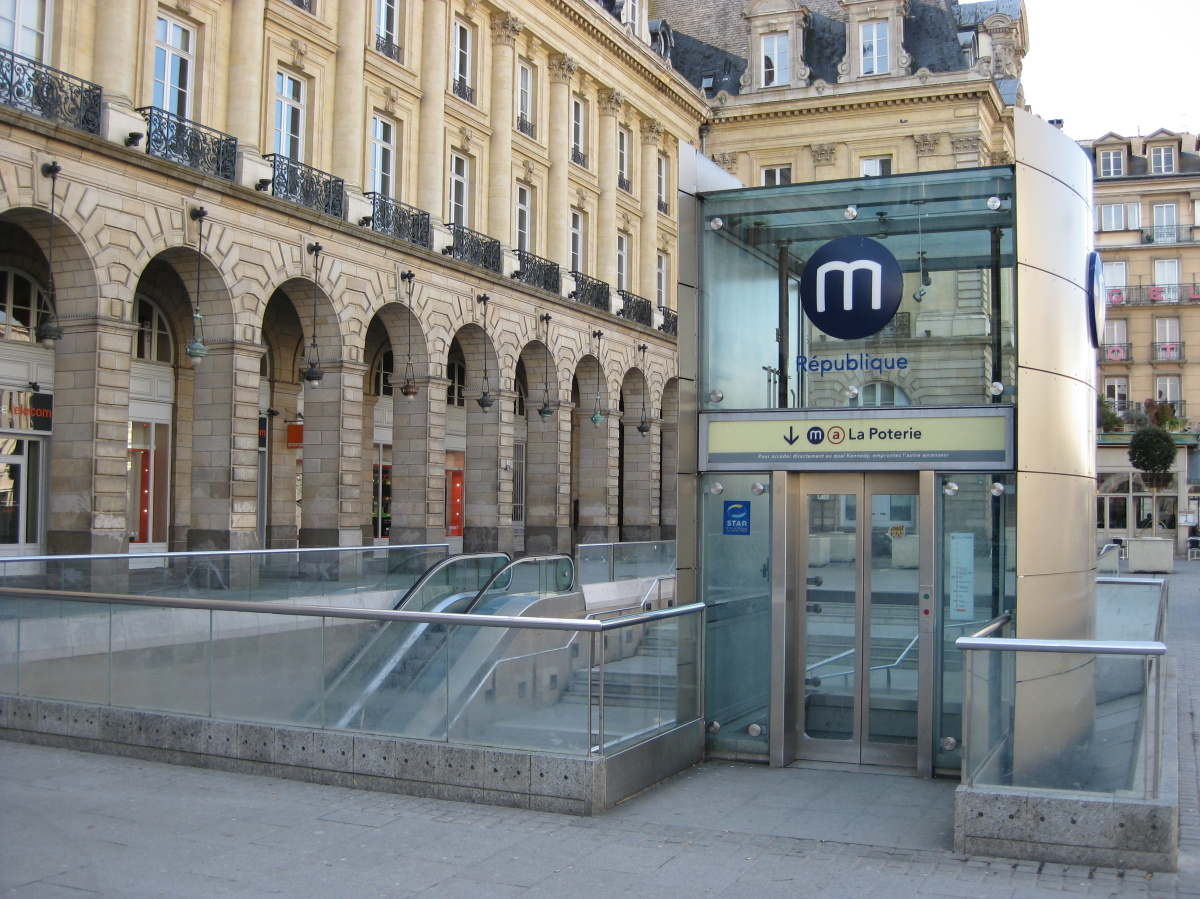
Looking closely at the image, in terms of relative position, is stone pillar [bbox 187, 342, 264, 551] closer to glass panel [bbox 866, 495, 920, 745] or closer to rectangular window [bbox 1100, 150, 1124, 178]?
glass panel [bbox 866, 495, 920, 745]

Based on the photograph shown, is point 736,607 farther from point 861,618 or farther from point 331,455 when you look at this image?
point 331,455

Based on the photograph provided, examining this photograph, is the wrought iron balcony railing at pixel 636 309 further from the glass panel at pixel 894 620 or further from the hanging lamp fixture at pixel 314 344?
the glass panel at pixel 894 620

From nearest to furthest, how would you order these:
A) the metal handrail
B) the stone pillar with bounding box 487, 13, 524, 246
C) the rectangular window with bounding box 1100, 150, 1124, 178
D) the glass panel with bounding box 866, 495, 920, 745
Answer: the metal handrail
the glass panel with bounding box 866, 495, 920, 745
the stone pillar with bounding box 487, 13, 524, 246
the rectangular window with bounding box 1100, 150, 1124, 178

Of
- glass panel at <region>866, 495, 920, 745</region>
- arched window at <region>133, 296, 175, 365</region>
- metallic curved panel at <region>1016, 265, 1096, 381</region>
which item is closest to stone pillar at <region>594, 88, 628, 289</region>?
arched window at <region>133, 296, 175, 365</region>

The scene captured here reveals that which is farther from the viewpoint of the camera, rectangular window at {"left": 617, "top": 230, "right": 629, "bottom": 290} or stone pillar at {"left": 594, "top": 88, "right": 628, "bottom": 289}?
rectangular window at {"left": 617, "top": 230, "right": 629, "bottom": 290}

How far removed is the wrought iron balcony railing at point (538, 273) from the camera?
125 ft

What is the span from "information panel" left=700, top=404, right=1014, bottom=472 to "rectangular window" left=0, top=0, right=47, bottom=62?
1746 centimetres

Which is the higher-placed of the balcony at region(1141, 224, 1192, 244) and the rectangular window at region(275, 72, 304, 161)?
the balcony at region(1141, 224, 1192, 244)

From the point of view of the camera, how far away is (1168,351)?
68188 mm

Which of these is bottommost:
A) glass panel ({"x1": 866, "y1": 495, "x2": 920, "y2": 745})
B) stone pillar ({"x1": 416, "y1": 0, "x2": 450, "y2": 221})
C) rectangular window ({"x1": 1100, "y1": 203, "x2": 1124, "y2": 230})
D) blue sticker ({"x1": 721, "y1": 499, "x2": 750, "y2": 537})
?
glass panel ({"x1": 866, "y1": 495, "x2": 920, "y2": 745})

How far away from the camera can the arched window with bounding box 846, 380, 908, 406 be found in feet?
33.2

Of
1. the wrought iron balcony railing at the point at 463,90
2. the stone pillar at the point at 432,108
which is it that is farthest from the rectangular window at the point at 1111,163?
the stone pillar at the point at 432,108

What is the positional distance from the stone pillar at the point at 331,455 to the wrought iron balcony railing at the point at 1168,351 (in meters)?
53.3

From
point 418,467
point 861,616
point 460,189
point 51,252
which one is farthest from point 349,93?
point 861,616
